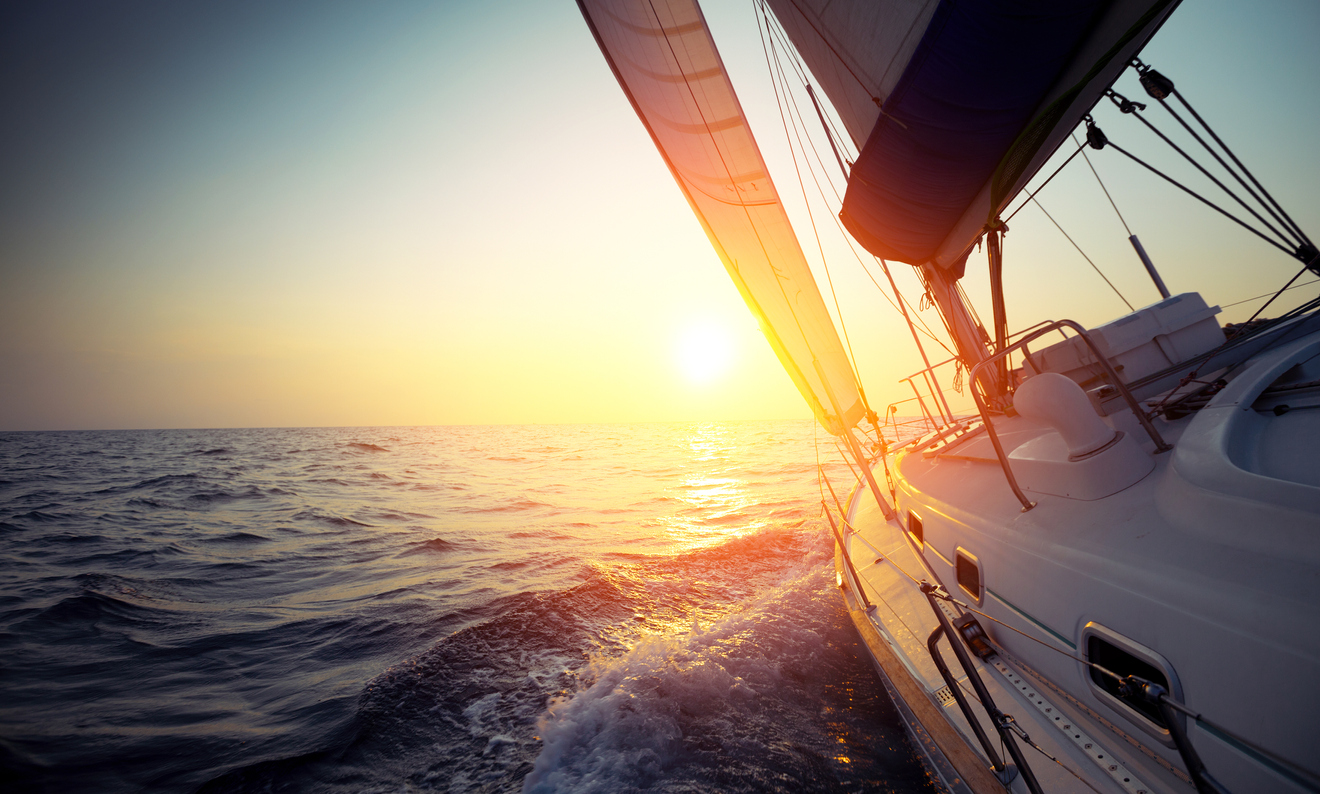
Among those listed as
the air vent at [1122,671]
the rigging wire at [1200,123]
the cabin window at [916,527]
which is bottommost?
the air vent at [1122,671]

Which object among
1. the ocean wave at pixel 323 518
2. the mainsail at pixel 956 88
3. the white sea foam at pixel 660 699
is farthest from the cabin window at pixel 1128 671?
the ocean wave at pixel 323 518

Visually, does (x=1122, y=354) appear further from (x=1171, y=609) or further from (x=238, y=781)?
(x=238, y=781)

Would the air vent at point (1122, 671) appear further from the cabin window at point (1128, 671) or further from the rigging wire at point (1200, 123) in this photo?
the rigging wire at point (1200, 123)

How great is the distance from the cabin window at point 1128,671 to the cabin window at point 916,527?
206 cm

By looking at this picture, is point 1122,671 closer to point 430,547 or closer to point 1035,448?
point 1035,448

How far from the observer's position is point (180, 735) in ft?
13.4

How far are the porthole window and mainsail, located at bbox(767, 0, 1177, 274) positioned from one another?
3510 mm

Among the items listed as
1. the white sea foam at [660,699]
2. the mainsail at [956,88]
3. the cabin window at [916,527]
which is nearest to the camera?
the mainsail at [956,88]

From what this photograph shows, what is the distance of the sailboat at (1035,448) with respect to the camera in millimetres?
1522

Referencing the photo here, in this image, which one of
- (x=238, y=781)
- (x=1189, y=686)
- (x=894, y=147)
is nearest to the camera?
(x=1189, y=686)

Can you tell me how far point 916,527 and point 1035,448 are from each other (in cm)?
143

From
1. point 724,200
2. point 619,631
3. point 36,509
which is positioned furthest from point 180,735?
point 36,509

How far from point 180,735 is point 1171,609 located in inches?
274

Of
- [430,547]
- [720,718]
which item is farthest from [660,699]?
[430,547]
